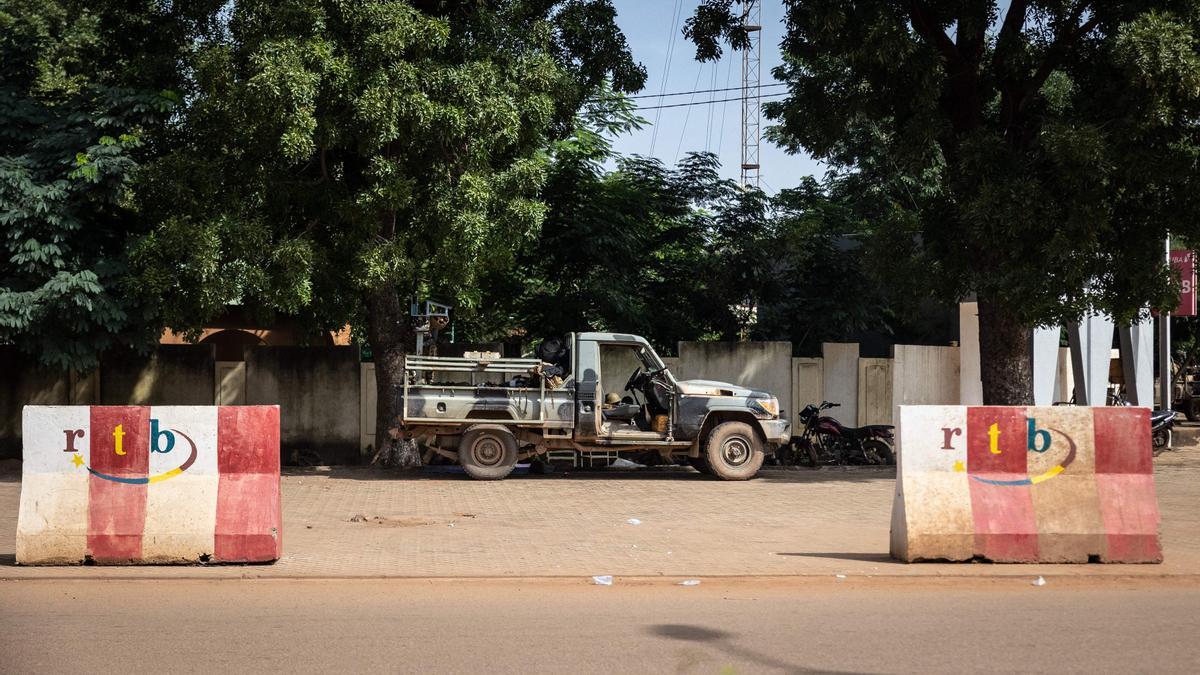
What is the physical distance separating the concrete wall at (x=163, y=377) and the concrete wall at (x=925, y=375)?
12788 millimetres

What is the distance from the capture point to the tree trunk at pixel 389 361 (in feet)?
57.7

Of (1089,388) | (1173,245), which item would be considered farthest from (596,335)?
(1173,245)

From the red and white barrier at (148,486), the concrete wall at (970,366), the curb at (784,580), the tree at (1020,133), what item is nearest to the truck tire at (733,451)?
the tree at (1020,133)

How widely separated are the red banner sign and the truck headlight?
28.5ft

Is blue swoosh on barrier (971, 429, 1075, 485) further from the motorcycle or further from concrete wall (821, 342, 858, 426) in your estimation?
concrete wall (821, 342, 858, 426)

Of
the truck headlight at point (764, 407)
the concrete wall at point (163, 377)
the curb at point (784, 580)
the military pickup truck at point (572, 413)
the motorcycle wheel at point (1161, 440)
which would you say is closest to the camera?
the curb at point (784, 580)

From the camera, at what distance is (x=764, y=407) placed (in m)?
16.1

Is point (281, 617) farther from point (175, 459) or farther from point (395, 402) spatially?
point (395, 402)

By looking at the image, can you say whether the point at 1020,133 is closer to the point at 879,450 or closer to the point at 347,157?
the point at 879,450

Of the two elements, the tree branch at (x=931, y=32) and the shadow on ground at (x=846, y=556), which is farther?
the tree branch at (x=931, y=32)

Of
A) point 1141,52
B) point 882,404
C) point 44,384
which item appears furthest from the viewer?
point 882,404

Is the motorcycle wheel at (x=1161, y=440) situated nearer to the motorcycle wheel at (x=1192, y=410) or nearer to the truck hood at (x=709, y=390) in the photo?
the truck hood at (x=709, y=390)

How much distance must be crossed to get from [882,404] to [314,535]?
44.3 ft

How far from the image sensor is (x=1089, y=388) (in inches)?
880
